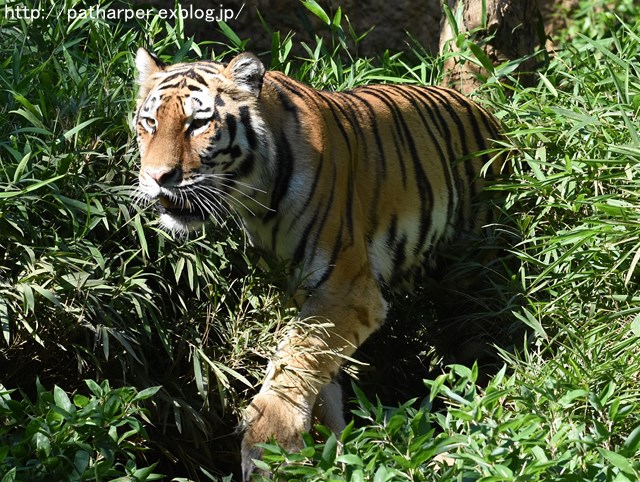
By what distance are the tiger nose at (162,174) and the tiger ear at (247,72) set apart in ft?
1.40

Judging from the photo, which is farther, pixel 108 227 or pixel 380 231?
pixel 380 231

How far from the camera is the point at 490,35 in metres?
5.14

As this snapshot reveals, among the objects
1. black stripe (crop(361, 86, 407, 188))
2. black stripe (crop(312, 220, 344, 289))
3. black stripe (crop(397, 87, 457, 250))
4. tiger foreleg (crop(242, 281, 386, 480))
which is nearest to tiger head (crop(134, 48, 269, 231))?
black stripe (crop(312, 220, 344, 289))

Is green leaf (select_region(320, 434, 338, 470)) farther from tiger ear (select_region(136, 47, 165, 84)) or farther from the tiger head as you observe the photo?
tiger ear (select_region(136, 47, 165, 84))

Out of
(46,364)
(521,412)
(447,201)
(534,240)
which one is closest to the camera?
(521,412)

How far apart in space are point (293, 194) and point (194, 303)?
588mm

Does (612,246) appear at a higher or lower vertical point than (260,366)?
higher

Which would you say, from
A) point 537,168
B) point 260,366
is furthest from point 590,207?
point 260,366

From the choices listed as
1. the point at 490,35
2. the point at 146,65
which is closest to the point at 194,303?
the point at 146,65

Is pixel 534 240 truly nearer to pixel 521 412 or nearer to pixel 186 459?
pixel 521 412

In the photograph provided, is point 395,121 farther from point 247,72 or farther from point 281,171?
point 247,72

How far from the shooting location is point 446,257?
4.43 m

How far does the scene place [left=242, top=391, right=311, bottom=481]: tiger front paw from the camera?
353 centimetres

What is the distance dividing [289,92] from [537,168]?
107 cm
